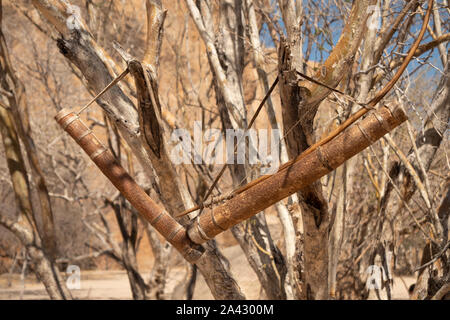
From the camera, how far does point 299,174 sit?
175 cm

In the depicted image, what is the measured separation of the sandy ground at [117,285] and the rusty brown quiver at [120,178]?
5.34 meters

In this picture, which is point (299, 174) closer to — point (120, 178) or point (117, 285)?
point (120, 178)

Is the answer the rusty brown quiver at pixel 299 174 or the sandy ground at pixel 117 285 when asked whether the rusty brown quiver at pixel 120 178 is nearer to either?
the rusty brown quiver at pixel 299 174

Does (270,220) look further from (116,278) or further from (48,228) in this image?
(48,228)

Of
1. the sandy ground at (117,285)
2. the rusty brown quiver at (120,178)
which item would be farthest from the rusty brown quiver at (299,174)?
the sandy ground at (117,285)

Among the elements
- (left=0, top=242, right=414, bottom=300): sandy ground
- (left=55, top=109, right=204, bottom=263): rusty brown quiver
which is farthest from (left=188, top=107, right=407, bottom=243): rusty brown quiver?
(left=0, top=242, right=414, bottom=300): sandy ground

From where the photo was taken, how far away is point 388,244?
4.09m

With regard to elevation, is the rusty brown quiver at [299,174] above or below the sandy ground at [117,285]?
below

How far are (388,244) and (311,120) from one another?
2496mm

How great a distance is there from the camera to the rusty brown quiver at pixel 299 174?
64.2 inches

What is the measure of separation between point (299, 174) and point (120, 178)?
0.66m

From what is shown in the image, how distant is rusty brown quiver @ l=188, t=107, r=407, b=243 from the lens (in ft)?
5.35

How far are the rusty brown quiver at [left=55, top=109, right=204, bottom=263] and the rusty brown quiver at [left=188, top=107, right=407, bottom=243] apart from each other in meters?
0.06

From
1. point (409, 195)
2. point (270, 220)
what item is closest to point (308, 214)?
point (409, 195)
